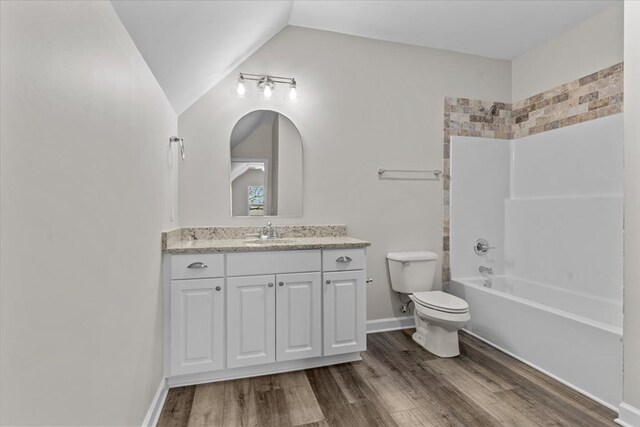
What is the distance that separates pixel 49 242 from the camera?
75 centimetres

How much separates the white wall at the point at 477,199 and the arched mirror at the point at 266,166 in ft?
5.16

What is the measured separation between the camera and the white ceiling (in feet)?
4.84

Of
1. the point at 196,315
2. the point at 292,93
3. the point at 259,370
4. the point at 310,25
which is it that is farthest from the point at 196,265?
the point at 310,25

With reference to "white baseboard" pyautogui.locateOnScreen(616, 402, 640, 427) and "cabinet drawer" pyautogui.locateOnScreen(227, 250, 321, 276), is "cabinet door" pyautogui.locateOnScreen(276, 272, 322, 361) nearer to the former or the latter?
"cabinet drawer" pyautogui.locateOnScreen(227, 250, 321, 276)

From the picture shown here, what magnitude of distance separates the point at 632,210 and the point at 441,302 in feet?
4.21

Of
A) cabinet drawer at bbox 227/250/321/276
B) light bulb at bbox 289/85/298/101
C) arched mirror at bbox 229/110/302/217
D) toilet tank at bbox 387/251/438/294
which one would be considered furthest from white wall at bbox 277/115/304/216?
toilet tank at bbox 387/251/438/294

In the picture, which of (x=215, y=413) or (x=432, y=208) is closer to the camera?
(x=215, y=413)

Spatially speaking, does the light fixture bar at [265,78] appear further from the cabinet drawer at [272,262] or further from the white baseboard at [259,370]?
the white baseboard at [259,370]

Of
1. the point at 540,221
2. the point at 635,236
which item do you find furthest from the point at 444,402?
the point at 540,221

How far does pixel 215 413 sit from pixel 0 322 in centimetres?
151

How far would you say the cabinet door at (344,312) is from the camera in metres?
2.28

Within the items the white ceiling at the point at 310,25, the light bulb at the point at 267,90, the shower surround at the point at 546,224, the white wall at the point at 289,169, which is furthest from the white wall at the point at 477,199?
the light bulb at the point at 267,90

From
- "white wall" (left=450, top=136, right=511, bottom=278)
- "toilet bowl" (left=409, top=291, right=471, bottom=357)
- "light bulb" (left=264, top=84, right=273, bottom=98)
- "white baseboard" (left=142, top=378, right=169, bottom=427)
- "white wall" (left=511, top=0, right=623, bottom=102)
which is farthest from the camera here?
"white wall" (left=450, top=136, right=511, bottom=278)

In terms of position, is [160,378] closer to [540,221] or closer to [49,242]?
[49,242]
